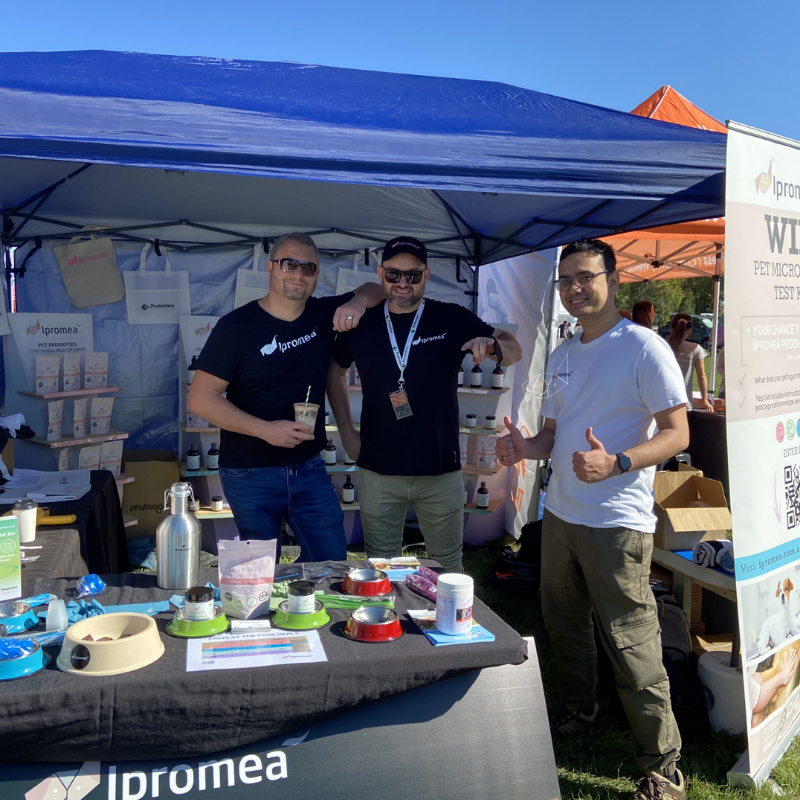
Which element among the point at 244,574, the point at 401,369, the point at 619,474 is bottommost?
the point at 244,574

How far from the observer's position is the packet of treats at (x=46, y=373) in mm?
4488

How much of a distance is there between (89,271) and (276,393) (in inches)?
122

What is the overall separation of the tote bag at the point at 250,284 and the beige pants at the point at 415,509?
113 inches

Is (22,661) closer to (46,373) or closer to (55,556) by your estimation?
(55,556)

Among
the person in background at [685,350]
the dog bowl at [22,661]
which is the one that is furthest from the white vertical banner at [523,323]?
the dog bowl at [22,661]

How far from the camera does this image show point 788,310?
7.55 feet

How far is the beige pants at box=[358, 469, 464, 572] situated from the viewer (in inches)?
108

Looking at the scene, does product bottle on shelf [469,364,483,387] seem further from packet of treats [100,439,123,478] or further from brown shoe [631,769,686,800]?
brown shoe [631,769,686,800]

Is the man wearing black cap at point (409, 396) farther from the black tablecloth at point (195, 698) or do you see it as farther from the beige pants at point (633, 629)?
the black tablecloth at point (195, 698)

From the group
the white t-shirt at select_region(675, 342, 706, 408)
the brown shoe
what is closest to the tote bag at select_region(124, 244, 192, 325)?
the brown shoe

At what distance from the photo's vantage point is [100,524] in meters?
3.00

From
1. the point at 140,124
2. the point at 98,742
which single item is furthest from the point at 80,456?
the point at 98,742

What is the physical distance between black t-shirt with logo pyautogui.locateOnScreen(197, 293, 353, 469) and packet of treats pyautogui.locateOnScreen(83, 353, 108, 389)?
2.65 meters

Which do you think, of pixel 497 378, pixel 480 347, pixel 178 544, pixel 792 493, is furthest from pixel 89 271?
pixel 792 493
